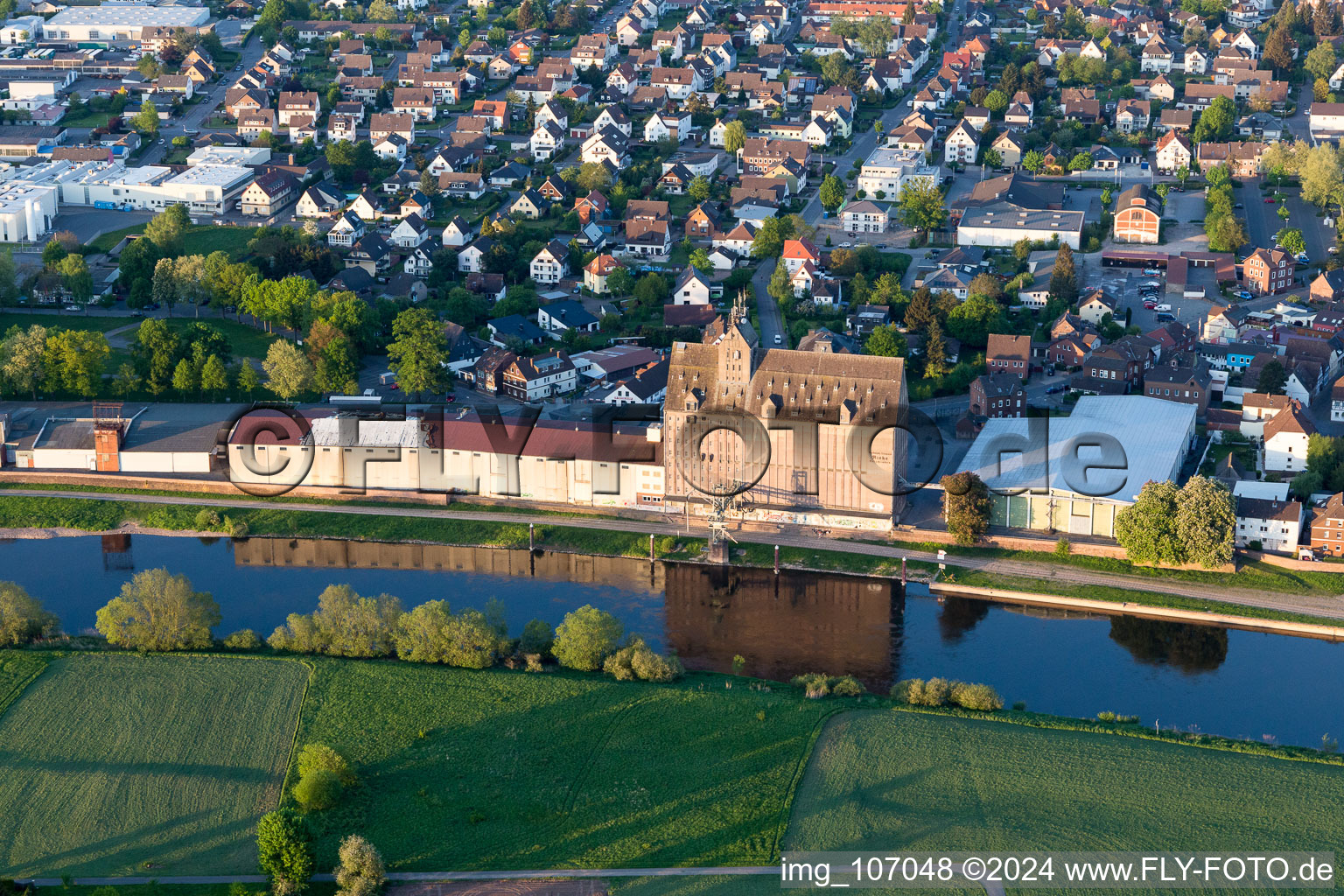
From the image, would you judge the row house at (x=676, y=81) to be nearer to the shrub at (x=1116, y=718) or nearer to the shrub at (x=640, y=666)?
the shrub at (x=640, y=666)

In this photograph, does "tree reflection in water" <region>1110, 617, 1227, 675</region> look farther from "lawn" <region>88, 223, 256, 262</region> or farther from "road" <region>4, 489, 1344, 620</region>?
"lawn" <region>88, 223, 256, 262</region>

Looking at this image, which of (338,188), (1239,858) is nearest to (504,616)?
(1239,858)

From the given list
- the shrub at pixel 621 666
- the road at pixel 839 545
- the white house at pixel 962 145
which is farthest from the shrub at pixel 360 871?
the white house at pixel 962 145

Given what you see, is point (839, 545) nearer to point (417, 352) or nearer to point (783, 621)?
point (783, 621)

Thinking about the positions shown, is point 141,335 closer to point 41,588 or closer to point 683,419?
point 41,588

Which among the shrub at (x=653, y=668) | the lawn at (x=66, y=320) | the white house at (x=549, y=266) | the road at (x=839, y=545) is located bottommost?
the shrub at (x=653, y=668)

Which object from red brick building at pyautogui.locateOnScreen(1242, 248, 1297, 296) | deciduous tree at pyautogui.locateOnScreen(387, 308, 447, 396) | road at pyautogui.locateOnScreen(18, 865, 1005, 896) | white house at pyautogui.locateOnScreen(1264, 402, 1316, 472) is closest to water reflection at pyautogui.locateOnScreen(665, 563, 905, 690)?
road at pyautogui.locateOnScreen(18, 865, 1005, 896)

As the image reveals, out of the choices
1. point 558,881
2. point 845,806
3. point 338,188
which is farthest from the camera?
point 338,188
